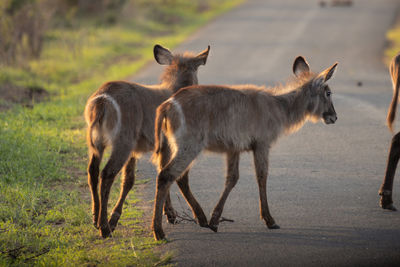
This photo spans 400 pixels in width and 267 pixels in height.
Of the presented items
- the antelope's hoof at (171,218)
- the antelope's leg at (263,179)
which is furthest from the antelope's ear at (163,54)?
the antelope's hoof at (171,218)

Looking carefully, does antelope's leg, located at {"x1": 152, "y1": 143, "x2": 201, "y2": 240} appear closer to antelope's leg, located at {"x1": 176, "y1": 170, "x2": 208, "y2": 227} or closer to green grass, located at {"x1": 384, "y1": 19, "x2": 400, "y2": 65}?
antelope's leg, located at {"x1": 176, "y1": 170, "x2": 208, "y2": 227}

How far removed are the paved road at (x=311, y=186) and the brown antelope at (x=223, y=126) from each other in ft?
1.32

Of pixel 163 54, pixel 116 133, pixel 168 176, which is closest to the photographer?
pixel 168 176

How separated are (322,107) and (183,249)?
245 cm

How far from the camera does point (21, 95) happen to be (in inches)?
518

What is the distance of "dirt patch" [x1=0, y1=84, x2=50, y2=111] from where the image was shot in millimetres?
12133

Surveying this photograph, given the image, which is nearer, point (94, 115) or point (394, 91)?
point (94, 115)

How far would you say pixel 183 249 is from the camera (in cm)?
567

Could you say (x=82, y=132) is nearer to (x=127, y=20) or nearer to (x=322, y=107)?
(x=322, y=107)

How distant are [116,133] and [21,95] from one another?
768 centimetres

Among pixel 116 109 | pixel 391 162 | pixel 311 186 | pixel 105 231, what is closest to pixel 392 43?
pixel 311 186

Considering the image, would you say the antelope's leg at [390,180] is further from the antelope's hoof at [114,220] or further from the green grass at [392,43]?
the green grass at [392,43]

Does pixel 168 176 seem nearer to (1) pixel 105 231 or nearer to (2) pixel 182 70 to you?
(1) pixel 105 231

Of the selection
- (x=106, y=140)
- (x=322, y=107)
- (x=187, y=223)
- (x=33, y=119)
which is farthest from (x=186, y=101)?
(x=33, y=119)
